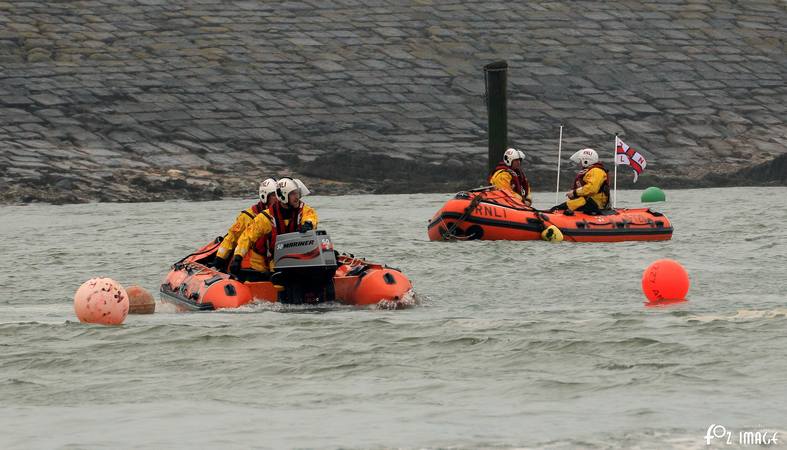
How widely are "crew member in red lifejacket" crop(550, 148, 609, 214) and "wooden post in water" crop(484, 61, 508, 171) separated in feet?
20.2

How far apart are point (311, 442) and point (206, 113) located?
2392 cm

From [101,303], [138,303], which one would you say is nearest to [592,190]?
[138,303]

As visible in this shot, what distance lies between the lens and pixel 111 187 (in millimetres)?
29688

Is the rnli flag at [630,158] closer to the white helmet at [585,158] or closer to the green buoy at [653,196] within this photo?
the white helmet at [585,158]

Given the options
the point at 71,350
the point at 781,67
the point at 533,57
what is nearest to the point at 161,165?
the point at 533,57

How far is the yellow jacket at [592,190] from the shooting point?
71.0ft

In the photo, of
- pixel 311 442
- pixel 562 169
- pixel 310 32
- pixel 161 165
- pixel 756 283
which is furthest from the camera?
pixel 310 32

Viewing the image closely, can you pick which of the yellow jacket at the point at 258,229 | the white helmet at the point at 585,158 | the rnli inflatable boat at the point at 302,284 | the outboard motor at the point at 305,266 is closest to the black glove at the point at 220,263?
the rnli inflatable boat at the point at 302,284

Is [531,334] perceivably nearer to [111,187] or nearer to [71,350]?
[71,350]

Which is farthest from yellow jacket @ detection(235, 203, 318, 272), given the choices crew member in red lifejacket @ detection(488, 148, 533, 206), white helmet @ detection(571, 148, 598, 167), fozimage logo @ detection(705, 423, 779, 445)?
white helmet @ detection(571, 148, 598, 167)

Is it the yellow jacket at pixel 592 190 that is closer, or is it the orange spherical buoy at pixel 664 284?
the orange spherical buoy at pixel 664 284

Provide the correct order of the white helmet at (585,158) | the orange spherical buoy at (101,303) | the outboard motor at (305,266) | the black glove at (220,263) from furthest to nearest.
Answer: the white helmet at (585,158) < the black glove at (220,263) < the outboard motor at (305,266) < the orange spherical buoy at (101,303)

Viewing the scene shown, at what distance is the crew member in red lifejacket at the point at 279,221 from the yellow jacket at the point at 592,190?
23.6 feet

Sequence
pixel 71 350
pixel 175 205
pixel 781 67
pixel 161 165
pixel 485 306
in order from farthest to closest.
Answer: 1. pixel 781 67
2. pixel 161 165
3. pixel 175 205
4. pixel 485 306
5. pixel 71 350
